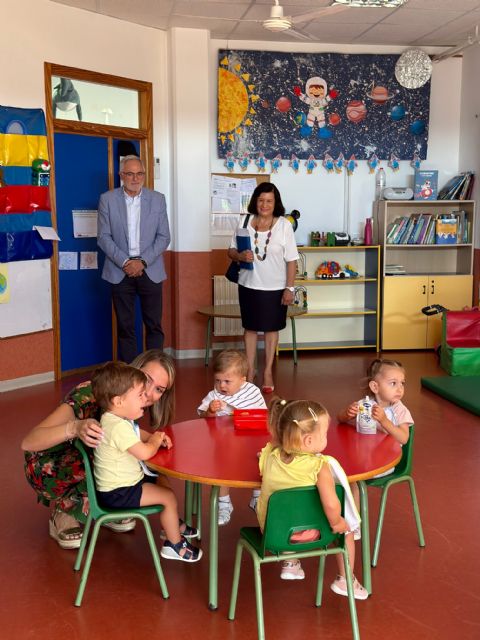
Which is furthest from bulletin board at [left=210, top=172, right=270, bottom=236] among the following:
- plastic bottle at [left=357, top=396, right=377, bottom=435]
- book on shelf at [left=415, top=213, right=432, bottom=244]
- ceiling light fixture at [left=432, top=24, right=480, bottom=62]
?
plastic bottle at [left=357, top=396, right=377, bottom=435]

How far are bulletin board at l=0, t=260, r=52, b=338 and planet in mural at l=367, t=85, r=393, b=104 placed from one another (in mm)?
3687

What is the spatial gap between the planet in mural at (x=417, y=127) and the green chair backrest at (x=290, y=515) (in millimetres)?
6239

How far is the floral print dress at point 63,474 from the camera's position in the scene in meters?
3.05

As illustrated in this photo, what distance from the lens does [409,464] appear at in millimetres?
3117

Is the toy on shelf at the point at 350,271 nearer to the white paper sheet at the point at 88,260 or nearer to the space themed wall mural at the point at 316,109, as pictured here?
the space themed wall mural at the point at 316,109

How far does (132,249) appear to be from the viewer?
6039 millimetres

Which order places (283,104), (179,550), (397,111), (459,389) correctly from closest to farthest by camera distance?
(179,550) → (459,389) → (283,104) → (397,111)

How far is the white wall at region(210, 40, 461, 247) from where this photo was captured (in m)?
7.84

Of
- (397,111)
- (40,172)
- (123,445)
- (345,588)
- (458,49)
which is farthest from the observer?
(397,111)

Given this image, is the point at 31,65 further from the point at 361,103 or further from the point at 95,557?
the point at 95,557

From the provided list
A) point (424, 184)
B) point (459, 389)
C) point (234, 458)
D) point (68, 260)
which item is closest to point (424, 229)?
point (424, 184)

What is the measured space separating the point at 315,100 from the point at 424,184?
139 centimetres

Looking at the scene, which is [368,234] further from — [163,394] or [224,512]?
[163,394]

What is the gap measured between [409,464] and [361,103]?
17.9 feet
